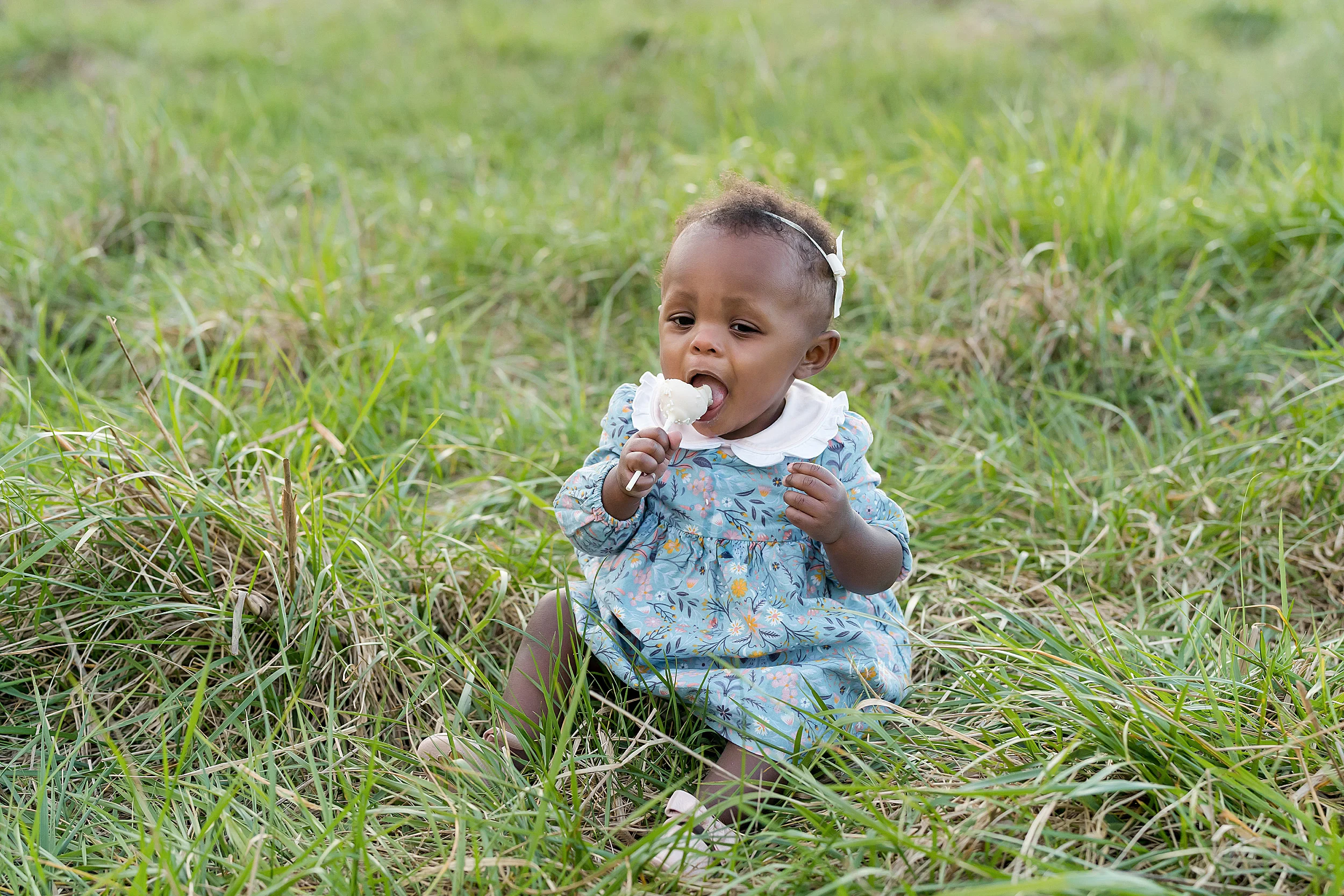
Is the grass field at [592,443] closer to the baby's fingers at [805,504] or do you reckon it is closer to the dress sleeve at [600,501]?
the dress sleeve at [600,501]

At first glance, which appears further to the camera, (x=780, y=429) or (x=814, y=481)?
(x=780, y=429)

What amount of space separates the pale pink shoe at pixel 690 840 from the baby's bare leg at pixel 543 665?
0.89ft

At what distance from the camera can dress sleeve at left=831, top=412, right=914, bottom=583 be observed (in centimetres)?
196

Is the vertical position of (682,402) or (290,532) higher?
(682,402)

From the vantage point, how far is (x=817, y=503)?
5.97 ft

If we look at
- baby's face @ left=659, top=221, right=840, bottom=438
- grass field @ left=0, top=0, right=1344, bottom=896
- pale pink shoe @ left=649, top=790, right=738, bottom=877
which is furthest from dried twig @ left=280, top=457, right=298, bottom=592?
pale pink shoe @ left=649, top=790, right=738, bottom=877

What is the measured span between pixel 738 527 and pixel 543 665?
→ 43cm

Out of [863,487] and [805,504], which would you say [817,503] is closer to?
[805,504]

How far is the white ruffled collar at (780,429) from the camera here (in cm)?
192

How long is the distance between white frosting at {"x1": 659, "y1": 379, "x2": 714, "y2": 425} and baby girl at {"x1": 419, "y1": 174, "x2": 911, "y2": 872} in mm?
29

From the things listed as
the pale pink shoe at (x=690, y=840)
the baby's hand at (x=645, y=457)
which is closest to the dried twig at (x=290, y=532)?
the baby's hand at (x=645, y=457)

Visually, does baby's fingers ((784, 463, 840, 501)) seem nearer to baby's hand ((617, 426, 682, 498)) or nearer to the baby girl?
the baby girl

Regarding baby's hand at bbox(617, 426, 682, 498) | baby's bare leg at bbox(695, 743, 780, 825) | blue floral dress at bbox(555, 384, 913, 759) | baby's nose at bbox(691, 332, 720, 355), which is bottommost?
baby's bare leg at bbox(695, 743, 780, 825)

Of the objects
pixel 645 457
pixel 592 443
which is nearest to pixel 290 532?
pixel 645 457
